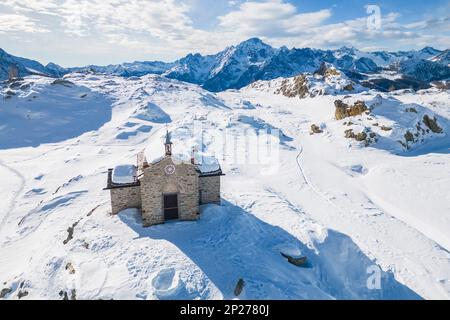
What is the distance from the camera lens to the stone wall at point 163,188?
2181 cm

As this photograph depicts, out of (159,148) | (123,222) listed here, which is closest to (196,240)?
(123,222)

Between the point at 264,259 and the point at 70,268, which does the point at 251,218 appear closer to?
the point at 264,259

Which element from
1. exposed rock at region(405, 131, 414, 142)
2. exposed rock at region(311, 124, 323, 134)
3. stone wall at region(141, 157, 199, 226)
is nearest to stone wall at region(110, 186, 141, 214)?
stone wall at region(141, 157, 199, 226)

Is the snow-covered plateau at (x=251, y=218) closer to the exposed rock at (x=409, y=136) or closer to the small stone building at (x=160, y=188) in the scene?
the exposed rock at (x=409, y=136)

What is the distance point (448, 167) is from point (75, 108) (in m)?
72.6

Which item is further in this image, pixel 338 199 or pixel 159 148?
pixel 338 199

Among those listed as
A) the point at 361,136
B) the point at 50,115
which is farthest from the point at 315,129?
the point at 50,115

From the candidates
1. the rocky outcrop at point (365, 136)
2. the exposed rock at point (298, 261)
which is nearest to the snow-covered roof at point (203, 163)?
the exposed rock at point (298, 261)

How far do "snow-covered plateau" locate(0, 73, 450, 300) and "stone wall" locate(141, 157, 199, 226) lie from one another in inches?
40.5

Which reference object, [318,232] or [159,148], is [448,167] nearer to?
[318,232]
